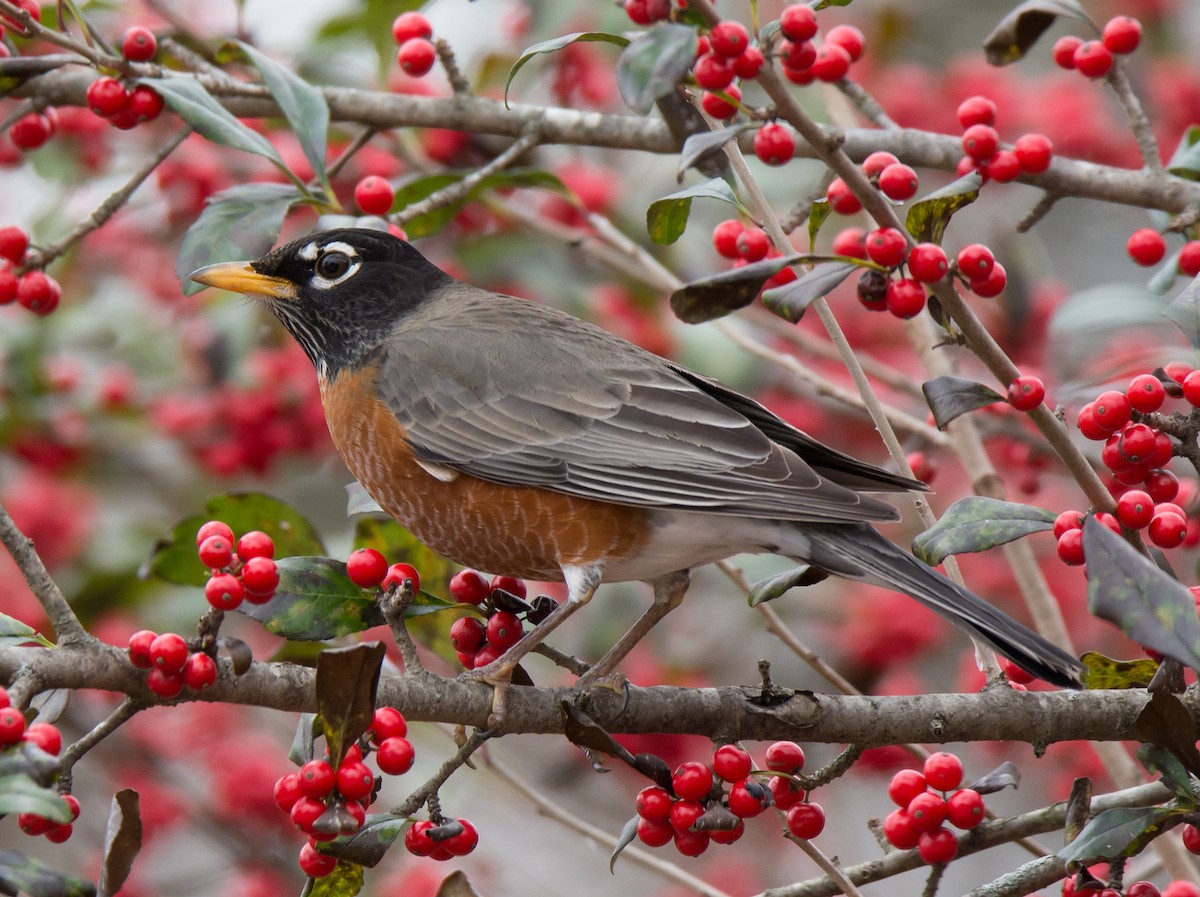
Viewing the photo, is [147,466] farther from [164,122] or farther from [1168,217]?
[1168,217]

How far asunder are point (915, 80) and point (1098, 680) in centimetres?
274

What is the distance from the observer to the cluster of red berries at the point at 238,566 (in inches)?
63.1

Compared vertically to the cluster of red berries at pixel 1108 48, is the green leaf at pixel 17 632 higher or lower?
lower

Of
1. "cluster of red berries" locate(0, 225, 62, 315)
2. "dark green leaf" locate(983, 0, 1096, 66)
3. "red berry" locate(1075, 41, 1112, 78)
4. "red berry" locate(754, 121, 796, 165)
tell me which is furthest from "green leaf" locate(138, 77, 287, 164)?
"red berry" locate(1075, 41, 1112, 78)

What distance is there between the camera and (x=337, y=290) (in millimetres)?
2910

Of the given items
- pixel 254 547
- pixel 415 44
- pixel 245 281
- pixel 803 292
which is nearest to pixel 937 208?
pixel 803 292

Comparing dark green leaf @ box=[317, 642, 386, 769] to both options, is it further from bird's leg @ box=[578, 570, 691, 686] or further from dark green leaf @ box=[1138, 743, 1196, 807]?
dark green leaf @ box=[1138, 743, 1196, 807]

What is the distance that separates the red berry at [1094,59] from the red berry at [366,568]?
4.73ft

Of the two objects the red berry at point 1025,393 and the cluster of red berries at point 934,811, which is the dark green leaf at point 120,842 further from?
the red berry at point 1025,393

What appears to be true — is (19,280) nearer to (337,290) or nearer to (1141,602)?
(337,290)

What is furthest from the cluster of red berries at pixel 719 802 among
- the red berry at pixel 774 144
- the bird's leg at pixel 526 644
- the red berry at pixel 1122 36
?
the red berry at pixel 1122 36

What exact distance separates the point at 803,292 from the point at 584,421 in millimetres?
978

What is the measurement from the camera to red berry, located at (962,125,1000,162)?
81.2 inches

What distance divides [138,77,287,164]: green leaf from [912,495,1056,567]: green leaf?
1.22 meters
